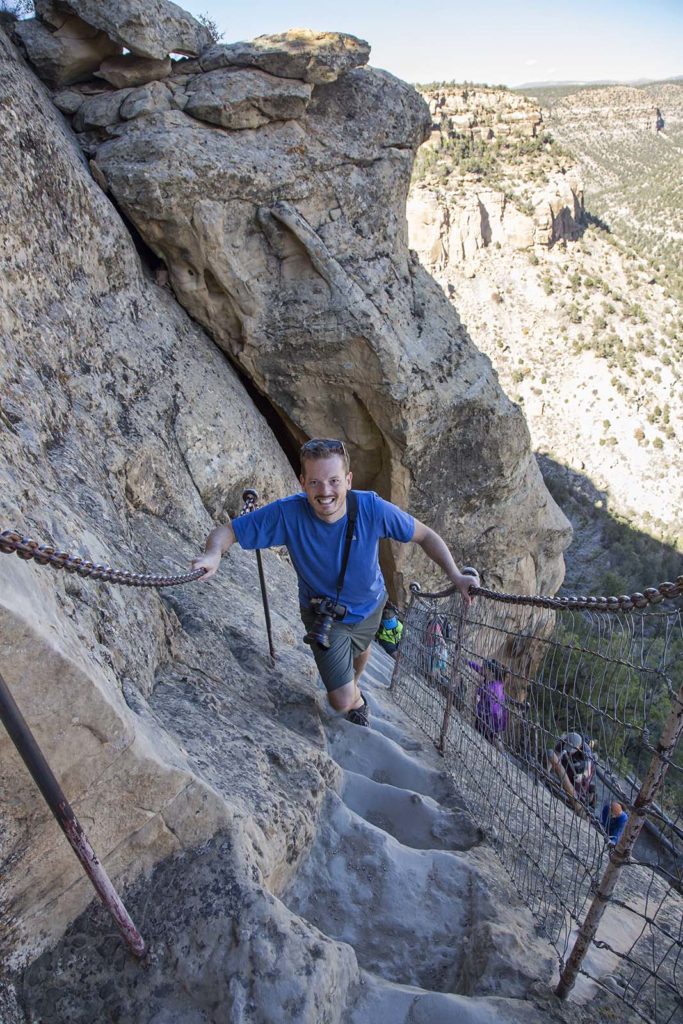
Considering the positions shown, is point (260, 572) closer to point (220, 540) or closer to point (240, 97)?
point (220, 540)

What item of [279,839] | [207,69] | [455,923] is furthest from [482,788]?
[207,69]

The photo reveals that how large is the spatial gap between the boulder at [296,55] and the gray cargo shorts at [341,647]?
6.47 metres

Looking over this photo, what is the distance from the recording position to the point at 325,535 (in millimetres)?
3283

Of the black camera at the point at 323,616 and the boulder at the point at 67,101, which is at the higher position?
the boulder at the point at 67,101

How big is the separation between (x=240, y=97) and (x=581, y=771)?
7.19 metres

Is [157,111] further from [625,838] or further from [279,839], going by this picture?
[625,838]

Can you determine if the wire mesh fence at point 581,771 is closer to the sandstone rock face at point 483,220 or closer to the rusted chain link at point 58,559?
the rusted chain link at point 58,559

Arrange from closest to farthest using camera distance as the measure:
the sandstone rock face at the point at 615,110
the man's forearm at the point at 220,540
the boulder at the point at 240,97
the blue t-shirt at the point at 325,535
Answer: the man's forearm at the point at 220,540, the blue t-shirt at the point at 325,535, the boulder at the point at 240,97, the sandstone rock face at the point at 615,110

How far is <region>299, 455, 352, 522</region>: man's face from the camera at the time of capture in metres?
3.07

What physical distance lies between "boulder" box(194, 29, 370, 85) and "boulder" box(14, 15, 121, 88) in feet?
3.56

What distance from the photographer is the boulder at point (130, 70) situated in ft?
22.5

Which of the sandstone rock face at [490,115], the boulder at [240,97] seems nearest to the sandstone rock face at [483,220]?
the sandstone rock face at [490,115]

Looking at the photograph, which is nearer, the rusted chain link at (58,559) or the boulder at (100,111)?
the rusted chain link at (58,559)

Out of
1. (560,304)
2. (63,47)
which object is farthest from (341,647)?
(560,304)
